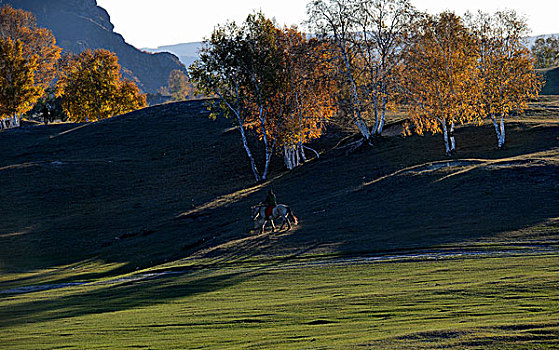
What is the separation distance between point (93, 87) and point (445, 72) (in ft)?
267

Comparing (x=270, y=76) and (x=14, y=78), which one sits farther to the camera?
(x=14, y=78)

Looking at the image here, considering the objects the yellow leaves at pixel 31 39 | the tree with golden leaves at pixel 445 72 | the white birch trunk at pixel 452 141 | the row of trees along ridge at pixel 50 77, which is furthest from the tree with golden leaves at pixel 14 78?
the white birch trunk at pixel 452 141

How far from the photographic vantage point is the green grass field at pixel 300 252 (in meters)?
12.5

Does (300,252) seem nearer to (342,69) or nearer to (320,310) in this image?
(320,310)

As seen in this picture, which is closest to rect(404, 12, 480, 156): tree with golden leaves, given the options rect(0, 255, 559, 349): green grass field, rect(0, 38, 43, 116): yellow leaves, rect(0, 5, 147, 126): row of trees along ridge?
rect(0, 255, 559, 349): green grass field

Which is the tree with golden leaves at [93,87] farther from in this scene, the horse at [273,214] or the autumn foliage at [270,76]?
the horse at [273,214]

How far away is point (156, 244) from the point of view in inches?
1569

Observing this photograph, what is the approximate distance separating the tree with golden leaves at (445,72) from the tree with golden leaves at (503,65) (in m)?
1.29

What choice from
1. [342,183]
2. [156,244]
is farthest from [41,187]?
[342,183]

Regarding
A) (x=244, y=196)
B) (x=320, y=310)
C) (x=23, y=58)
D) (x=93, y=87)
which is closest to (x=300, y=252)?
(x=320, y=310)

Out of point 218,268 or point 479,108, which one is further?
A: point 479,108

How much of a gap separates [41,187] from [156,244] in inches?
1429

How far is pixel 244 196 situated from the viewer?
182 feet

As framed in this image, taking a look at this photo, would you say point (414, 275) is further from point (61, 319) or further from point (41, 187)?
point (41, 187)
